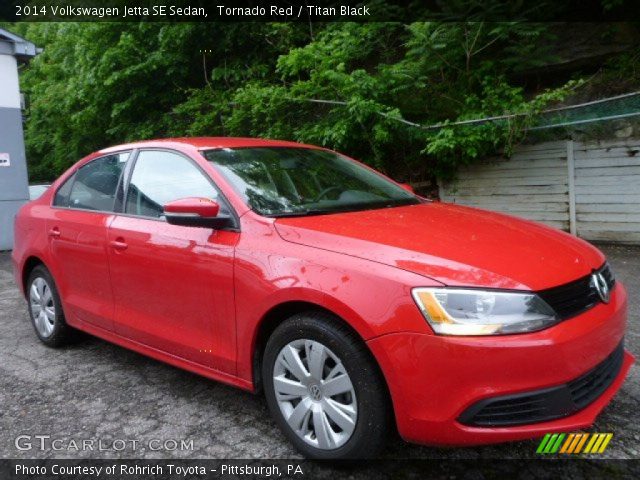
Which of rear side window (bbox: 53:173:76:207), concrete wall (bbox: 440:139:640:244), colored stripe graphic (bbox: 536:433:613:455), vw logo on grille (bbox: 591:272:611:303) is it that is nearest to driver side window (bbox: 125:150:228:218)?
rear side window (bbox: 53:173:76:207)

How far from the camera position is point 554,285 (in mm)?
2148

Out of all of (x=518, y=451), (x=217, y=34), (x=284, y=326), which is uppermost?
(x=217, y=34)

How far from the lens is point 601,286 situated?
7.94ft

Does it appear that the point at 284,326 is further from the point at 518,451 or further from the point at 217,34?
the point at 217,34

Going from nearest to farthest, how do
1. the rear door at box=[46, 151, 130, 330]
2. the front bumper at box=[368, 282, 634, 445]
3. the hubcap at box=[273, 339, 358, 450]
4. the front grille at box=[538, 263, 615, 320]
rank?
the front bumper at box=[368, 282, 634, 445] → the front grille at box=[538, 263, 615, 320] → the hubcap at box=[273, 339, 358, 450] → the rear door at box=[46, 151, 130, 330]

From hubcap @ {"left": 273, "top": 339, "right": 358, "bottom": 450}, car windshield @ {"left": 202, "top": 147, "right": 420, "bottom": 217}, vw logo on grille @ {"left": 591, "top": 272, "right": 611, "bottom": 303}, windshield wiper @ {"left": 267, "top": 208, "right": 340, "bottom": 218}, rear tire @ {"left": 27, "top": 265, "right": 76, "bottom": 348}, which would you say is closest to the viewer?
hubcap @ {"left": 273, "top": 339, "right": 358, "bottom": 450}

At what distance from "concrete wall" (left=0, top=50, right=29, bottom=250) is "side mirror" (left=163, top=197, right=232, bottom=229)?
9.12 m

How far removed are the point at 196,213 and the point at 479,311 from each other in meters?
1.43

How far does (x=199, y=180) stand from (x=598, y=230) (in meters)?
5.74

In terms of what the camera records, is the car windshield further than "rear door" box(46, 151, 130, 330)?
No

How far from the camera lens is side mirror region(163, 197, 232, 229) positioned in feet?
8.70

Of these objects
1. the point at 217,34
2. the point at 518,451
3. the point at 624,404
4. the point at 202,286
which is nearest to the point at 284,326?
the point at 202,286

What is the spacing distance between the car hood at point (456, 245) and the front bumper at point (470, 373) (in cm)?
23

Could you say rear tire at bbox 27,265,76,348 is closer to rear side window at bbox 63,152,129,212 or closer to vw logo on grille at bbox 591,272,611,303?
rear side window at bbox 63,152,129,212
